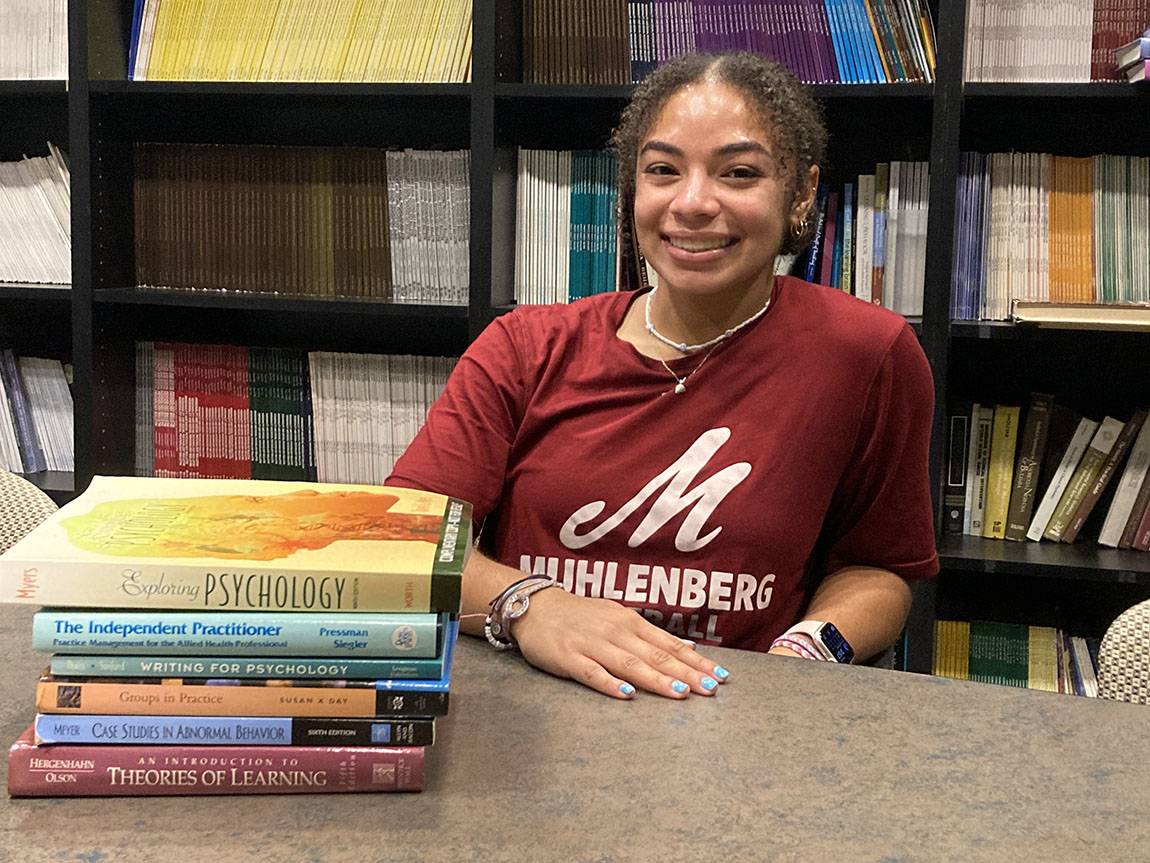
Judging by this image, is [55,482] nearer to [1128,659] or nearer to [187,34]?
[187,34]

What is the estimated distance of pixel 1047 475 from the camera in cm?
216

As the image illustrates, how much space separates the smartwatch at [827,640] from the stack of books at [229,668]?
0.56 m

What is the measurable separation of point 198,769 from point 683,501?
693 mm

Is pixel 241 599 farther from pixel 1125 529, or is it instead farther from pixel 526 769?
pixel 1125 529

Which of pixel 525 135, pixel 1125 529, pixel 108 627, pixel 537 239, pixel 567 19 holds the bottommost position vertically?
pixel 1125 529

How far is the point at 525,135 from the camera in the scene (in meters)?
2.34

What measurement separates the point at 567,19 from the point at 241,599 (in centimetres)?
170

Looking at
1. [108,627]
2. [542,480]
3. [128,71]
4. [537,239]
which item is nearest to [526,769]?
[108,627]

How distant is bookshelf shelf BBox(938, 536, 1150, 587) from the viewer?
1997mm

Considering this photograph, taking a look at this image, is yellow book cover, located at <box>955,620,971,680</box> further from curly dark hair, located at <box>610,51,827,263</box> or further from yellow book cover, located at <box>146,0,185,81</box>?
yellow book cover, located at <box>146,0,185,81</box>

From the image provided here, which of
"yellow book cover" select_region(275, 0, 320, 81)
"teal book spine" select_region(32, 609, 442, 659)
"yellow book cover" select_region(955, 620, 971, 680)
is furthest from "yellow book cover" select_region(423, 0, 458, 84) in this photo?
"teal book spine" select_region(32, 609, 442, 659)

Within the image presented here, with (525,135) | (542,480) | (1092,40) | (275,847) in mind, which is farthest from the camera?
(525,135)

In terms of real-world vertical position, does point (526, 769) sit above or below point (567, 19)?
below

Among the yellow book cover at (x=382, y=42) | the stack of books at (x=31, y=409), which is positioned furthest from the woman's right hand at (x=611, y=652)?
the stack of books at (x=31, y=409)
